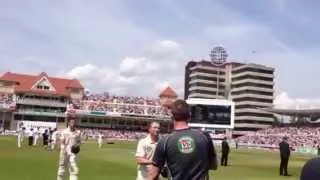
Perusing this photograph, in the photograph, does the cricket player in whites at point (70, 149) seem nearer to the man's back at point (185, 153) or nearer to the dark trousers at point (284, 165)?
the man's back at point (185, 153)

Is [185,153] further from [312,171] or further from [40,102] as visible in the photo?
[40,102]

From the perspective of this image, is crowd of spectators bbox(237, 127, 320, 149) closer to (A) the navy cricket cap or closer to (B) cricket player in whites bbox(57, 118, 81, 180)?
(B) cricket player in whites bbox(57, 118, 81, 180)

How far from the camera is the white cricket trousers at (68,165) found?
54.9 ft

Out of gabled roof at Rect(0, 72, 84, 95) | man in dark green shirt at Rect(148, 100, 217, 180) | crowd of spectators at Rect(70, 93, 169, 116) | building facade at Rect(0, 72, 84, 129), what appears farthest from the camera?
gabled roof at Rect(0, 72, 84, 95)

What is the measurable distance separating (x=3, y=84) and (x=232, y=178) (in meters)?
140

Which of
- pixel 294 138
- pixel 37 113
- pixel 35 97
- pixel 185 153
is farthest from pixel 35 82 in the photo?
pixel 185 153

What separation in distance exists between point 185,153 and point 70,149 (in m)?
10.4

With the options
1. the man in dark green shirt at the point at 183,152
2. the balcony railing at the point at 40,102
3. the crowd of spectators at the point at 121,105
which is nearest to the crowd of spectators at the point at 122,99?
the crowd of spectators at the point at 121,105

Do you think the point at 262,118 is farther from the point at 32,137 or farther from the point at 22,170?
the point at 22,170

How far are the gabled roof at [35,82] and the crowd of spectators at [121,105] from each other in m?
4.81

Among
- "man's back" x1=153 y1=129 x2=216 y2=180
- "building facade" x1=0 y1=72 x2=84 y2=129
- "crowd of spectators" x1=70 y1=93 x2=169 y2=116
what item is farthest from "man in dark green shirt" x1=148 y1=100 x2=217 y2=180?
"crowd of spectators" x1=70 y1=93 x2=169 y2=116

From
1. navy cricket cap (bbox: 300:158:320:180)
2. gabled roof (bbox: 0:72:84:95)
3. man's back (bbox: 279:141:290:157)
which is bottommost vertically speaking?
man's back (bbox: 279:141:290:157)

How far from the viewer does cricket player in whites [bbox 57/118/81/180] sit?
16.7 metres

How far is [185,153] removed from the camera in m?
6.84
